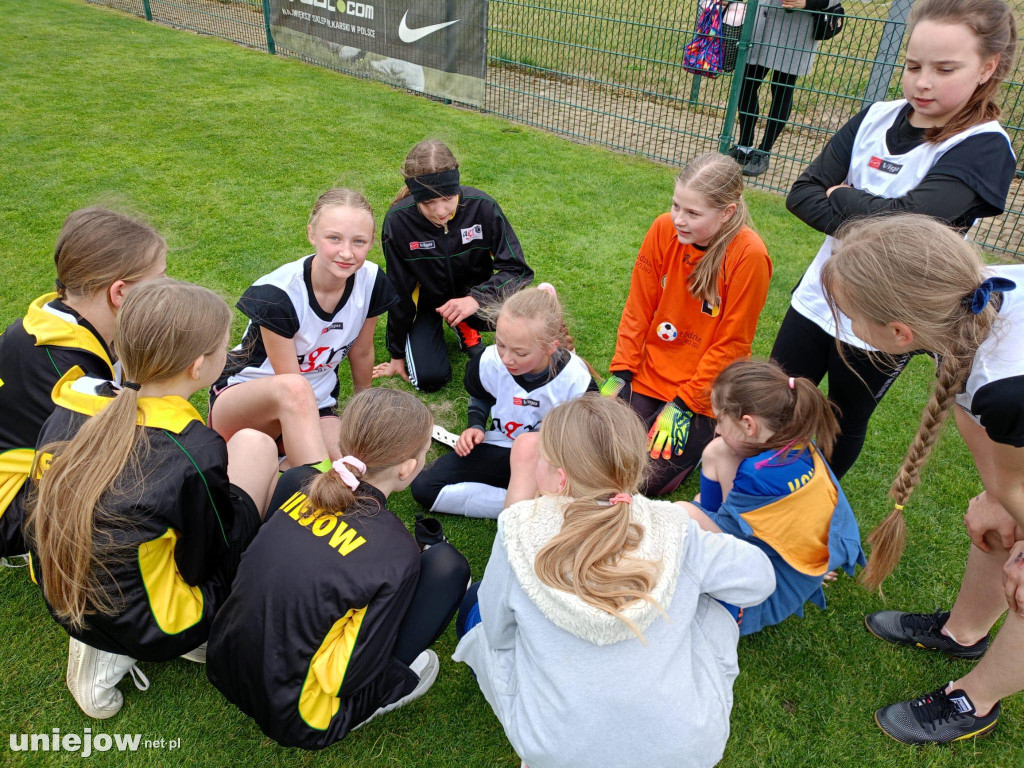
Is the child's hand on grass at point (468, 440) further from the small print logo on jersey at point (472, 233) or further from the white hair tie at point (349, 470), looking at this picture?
the small print logo on jersey at point (472, 233)

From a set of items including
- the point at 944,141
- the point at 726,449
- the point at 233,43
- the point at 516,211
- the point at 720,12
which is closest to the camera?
the point at 944,141

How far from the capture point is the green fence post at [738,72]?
541 centimetres

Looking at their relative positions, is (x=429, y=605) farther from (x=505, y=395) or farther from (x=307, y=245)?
(x=307, y=245)

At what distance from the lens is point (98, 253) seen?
2197 millimetres

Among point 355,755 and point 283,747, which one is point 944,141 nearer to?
point 355,755

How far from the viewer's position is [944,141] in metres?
2.06

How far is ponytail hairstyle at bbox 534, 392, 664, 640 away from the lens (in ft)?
4.81

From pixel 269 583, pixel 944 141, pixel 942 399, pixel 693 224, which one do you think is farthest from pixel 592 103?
pixel 269 583

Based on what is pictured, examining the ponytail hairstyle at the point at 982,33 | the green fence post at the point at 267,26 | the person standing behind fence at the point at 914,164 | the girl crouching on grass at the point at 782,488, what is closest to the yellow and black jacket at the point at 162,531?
the girl crouching on grass at the point at 782,488

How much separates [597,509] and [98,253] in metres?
1.81

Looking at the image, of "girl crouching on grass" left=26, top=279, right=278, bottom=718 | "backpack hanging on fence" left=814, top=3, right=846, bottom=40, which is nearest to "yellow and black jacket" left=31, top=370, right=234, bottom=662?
"girl crouching on grass" left=26, top=279, right=278, bottom=718

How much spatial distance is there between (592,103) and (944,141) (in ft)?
17.3

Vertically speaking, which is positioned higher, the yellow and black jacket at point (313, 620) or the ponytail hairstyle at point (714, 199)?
the ponytail hairstyle at point (714, 199)

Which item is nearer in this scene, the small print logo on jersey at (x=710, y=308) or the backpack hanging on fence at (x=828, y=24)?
the small print logo on jersey at (x=710, y=308)
